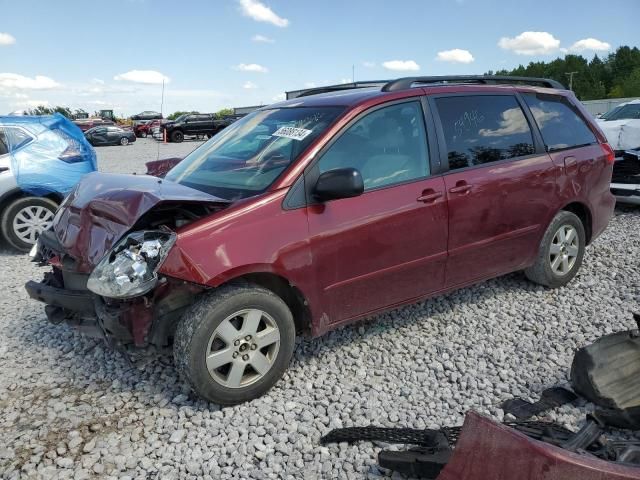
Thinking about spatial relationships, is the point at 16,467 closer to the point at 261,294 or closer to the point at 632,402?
the point at 261,294

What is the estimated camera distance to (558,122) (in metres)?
4.72

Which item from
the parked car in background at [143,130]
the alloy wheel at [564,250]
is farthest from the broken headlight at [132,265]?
the parked car in background at [143,130]

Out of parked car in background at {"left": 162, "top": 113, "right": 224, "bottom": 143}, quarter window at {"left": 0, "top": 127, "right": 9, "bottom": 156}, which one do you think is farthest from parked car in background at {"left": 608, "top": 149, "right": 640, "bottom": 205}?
parked car in background at {"left": 162, "top": 113, "right": 224, "bottom": 143}

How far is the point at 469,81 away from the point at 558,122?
96 centimetres

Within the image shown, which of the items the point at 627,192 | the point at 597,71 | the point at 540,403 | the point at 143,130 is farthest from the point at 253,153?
the point at 597,71

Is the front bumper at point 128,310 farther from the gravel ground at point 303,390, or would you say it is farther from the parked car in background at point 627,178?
the parked car in background at point 627,178

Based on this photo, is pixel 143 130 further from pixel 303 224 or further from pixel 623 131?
pixel 303 224

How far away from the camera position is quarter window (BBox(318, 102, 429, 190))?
11.2ft

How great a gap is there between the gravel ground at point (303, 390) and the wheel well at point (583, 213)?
1.89 feet

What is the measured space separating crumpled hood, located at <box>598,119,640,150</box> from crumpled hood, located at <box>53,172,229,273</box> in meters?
8.65

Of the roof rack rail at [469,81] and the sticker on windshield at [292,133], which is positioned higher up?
the roof rack rail at [469,81]

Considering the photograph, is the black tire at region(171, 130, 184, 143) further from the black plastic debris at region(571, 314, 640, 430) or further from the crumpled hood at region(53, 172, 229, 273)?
the black plastic debris at region(571, 314, 640, 430)

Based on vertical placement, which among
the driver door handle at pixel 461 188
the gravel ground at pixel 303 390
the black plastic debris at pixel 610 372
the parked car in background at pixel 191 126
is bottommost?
the gravel ground at pixel 303 390

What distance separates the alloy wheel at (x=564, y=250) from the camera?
4.72 meters
